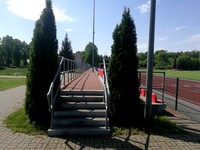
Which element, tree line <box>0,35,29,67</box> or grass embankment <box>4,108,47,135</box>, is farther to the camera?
tree line <box>0,35,29,67</box>

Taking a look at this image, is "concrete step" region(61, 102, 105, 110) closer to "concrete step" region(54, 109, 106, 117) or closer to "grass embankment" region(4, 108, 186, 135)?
"concrete step" region(54, 109, 106, 117)

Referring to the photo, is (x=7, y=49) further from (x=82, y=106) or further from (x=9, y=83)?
(x=82, y=106)

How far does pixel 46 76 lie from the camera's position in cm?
735

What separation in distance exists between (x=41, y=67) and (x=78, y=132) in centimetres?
229

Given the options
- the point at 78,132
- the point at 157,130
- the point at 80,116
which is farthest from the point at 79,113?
the point at 157,130

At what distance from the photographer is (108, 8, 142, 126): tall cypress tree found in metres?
7.29

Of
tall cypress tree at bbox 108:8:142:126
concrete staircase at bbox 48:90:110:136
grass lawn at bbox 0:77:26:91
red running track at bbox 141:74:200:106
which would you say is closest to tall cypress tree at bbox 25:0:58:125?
concrete staircase at bbox 48:90:110:136

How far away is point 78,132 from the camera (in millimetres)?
6359

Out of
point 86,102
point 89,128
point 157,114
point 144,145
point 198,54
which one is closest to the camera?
point 144,145

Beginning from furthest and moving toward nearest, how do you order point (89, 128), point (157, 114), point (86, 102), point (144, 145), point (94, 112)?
point (157, 114)
point (86, 102)
point (94, 112)
point (89, 128)
point (144, 145)

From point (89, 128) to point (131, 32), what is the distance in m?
3.07

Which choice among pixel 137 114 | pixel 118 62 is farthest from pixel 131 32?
pixel 137 114

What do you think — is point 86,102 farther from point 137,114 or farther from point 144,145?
point 144,145

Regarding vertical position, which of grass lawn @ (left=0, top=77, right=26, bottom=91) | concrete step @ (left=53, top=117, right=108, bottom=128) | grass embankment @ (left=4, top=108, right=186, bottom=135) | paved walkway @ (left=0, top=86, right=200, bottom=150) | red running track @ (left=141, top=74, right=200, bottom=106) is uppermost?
concrete step @ (left=53, top=117, right=108, bottom=128)
